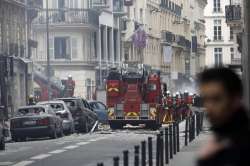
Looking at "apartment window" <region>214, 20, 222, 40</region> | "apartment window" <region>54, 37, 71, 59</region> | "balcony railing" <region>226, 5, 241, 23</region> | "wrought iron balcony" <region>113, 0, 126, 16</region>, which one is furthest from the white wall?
"apartment window" <region>214, 20, 222, 40</region>

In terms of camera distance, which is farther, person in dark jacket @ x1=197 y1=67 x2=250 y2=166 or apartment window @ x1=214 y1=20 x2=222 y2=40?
apartment window @ x1=214 y1=20 x2=222 y2=40

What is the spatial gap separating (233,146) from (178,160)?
17293mm

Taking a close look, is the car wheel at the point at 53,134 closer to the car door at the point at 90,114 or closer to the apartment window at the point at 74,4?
the car door at the point at 90,114

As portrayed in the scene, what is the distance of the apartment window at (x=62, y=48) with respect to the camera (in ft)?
246

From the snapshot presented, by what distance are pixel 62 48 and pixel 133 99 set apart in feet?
114

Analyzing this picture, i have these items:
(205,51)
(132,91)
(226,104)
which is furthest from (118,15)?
(226,104)

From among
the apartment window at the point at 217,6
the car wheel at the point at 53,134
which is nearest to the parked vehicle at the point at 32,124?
the car wheel at the point at 53,134

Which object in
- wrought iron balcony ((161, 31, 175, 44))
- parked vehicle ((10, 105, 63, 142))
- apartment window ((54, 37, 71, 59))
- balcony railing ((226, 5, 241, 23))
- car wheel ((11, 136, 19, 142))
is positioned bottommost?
car wheel ((11, 136, 19, 142))

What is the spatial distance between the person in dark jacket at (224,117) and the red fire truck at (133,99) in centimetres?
3616

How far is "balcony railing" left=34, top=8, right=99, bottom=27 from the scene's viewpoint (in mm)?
75188

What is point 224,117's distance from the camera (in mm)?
4219

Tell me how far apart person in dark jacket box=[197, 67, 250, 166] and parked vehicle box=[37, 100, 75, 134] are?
31.7m

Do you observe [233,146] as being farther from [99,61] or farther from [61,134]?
[99,61]

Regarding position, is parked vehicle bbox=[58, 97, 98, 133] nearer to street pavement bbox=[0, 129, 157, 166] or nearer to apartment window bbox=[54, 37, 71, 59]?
street pavement bbox=[0, 129, 157, 166]
